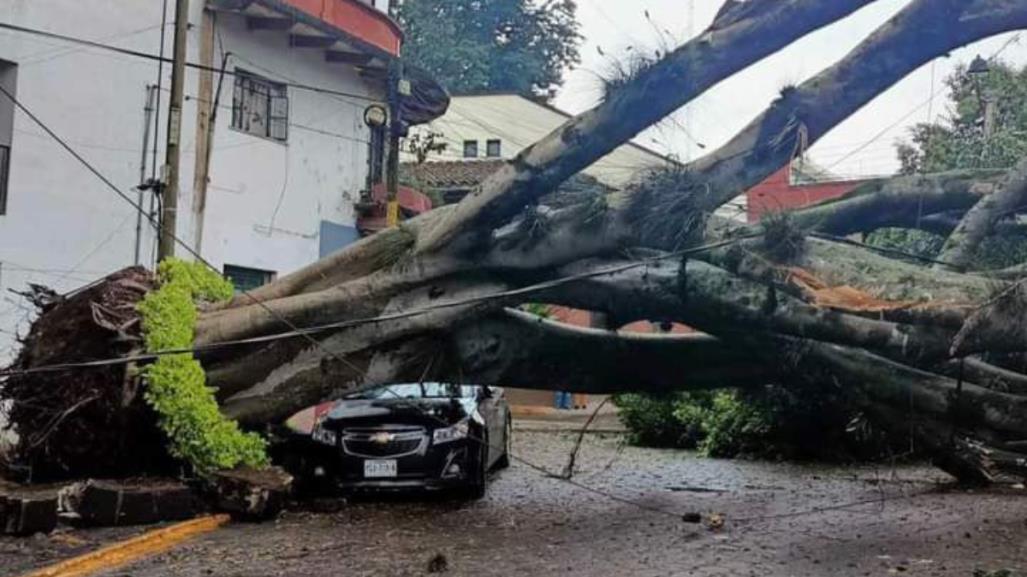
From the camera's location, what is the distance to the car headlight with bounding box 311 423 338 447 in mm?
12414

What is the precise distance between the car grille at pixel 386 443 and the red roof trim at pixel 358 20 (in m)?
8.43

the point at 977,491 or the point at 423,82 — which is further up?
the point at 423,82

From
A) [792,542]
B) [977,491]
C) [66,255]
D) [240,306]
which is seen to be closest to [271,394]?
[240,306]

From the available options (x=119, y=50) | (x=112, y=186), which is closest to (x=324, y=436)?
(x=112, y=186)

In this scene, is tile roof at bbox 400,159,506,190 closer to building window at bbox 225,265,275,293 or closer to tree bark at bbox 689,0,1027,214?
building window at bbox 225,265,275,293

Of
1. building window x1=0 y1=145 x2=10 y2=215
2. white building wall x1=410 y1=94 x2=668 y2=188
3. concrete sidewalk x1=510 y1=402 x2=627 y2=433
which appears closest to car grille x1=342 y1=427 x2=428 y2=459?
building window x1=0 y1=145 x2=10 y2=215

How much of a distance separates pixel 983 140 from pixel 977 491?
961cm

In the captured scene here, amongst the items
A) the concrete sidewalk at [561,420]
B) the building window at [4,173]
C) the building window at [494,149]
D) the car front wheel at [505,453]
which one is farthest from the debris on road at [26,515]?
the building window at [494,149]

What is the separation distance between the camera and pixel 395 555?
357 inches

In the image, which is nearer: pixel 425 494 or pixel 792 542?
pixel 792 542

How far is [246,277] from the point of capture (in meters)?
17.9

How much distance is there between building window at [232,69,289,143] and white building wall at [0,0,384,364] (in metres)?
0.17

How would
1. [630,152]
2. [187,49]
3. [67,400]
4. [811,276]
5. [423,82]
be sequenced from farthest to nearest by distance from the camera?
[423,82]
[187,49]
[630,152]
[67,400]
[811,276]

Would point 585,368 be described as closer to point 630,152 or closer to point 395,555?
point 630,152
